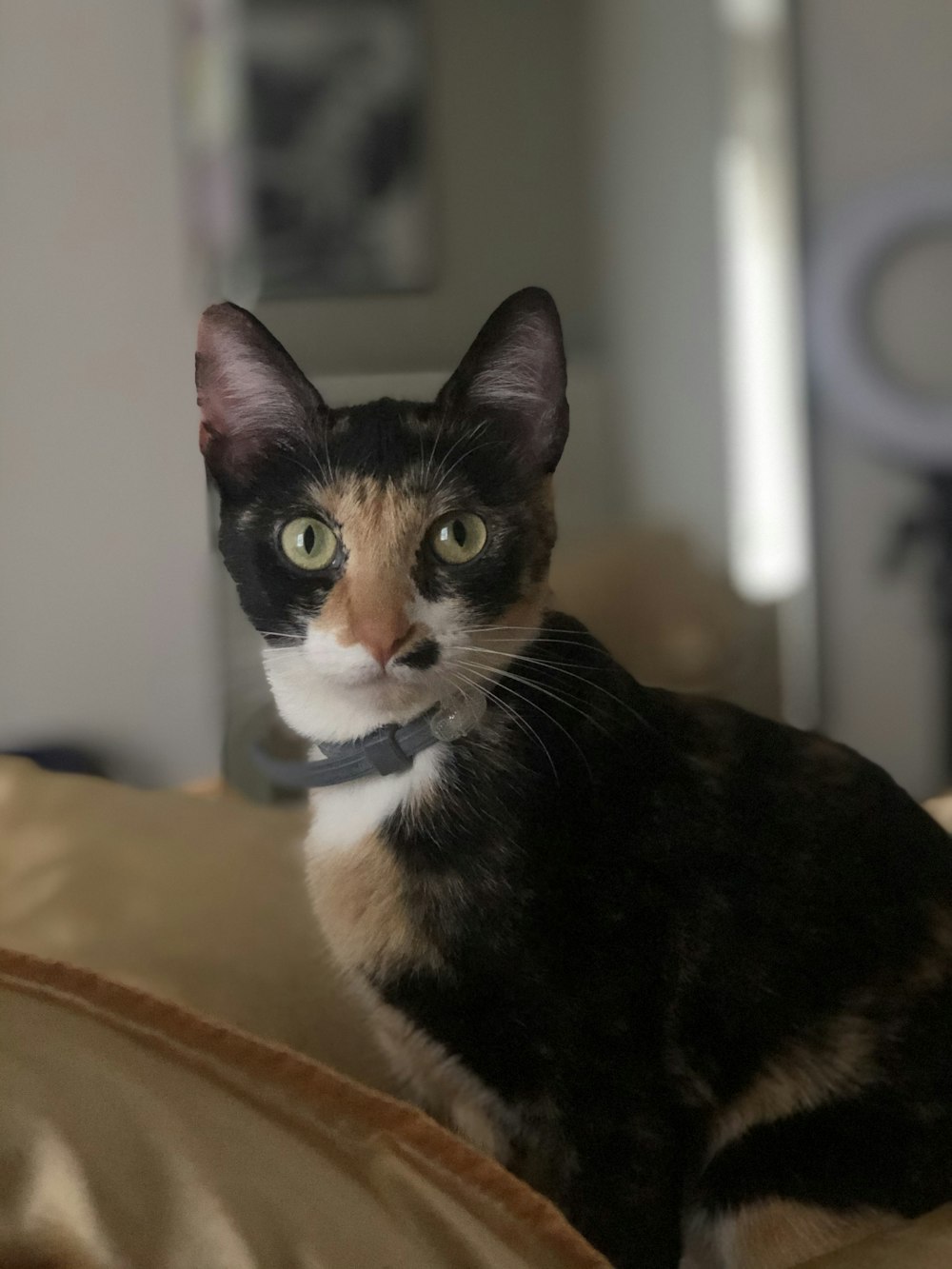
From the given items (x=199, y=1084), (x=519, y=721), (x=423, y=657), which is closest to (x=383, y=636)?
(x=423, y=657)

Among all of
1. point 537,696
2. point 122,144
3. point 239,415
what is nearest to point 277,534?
point 239,415

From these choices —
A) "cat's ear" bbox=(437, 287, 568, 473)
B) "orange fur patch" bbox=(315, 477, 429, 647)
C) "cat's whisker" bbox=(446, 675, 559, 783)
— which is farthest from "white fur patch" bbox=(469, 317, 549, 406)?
"cat's whisker" bbox=(446, 675, 559, 783)

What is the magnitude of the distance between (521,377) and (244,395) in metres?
0.19

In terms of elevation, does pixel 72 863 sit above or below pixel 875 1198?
above

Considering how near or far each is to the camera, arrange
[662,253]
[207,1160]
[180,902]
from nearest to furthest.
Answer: [207,1160], [180,902], [662,253]

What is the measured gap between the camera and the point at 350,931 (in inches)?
30.5

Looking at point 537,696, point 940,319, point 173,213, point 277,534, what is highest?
point 173,213

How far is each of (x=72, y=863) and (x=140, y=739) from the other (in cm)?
13

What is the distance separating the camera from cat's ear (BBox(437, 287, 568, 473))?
2.52 feet

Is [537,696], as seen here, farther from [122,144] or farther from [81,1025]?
[122,144]

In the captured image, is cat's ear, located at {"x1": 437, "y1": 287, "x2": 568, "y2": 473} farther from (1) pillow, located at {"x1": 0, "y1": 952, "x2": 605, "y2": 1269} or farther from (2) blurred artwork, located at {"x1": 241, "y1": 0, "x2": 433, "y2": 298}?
(1) pillow, located at {"x1": 0, "y1": 952, "x2": 605, "y2": 1269}

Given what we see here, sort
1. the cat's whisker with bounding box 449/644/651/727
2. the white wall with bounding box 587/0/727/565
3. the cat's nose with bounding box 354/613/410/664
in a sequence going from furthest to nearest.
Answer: the white wall with bounding box 587/0/727/565, the cat's whisker with bounding box 449/644/651/727, the cat's nose with bounding box 354/613/410/664

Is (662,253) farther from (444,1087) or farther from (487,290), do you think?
(444,1087)

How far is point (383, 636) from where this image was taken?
0.69m
